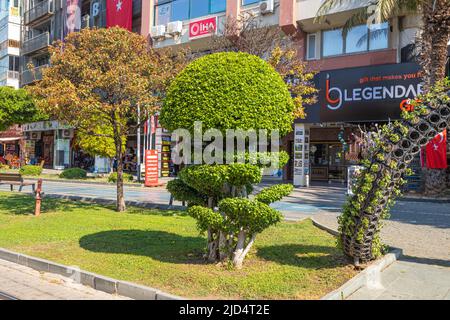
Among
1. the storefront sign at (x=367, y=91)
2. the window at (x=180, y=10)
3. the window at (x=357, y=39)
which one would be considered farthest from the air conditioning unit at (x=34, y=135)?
the window at (x=357, y=39)

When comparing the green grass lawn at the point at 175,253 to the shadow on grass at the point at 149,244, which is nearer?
the green grass lawn at the point at 175,253

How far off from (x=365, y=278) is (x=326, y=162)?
892 inches

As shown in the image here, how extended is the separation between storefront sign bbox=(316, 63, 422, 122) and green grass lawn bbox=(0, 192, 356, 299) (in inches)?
475

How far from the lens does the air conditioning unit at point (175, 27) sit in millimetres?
29281

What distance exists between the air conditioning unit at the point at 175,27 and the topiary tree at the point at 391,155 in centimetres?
2533

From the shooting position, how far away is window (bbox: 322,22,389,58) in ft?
75.7

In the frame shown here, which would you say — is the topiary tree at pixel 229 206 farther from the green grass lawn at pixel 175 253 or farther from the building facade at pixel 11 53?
the building facade at pixel 11 53

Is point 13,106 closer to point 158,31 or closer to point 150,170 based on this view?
point 158,31

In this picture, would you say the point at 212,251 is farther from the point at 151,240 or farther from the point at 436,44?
the point at 436,44

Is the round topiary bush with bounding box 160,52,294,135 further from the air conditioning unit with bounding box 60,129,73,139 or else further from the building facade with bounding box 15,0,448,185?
the air conditioning unit with bounding box 60,129,73,139

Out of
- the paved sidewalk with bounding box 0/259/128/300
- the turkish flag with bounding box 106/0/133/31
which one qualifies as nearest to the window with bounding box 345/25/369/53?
the turkish flag with bounding box 106/0/133/31

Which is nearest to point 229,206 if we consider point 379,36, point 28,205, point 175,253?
point 175,253

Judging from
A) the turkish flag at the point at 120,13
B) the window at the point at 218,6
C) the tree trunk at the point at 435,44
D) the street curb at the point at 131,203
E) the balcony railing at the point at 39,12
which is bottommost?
the street curb at the point at 131,203
